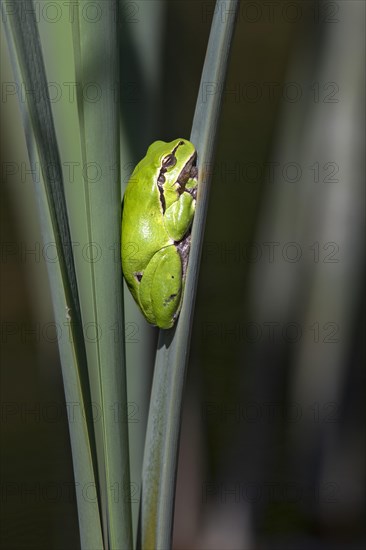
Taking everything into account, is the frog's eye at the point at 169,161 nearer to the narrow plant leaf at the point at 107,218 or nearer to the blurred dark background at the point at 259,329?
the narrow plant leaf at the point at 107,218

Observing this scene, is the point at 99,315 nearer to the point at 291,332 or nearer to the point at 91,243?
the point at 91,243

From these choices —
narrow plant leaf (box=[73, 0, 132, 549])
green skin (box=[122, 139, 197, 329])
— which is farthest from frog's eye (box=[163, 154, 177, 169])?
narrow plant leaf (box=[73, 0, 132, 549])

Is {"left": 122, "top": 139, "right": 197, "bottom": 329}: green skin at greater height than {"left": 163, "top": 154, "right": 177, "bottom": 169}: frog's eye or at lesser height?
lesser

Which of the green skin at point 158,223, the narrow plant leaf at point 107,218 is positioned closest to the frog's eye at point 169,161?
the green skin at point 158,223

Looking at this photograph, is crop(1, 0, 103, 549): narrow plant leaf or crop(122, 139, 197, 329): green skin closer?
crop(1, 0, 103, 549): narrow plant leaf

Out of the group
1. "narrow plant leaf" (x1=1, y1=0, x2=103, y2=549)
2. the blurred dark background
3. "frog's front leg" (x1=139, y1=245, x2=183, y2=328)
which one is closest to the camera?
"narrow plant leaf" (x1=1, y1=0, x2=103, y2=549)

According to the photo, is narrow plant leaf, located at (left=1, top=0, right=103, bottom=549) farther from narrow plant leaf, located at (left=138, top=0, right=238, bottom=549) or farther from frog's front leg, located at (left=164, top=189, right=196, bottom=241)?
frog's front leg, located at (left=164, top=189, right=196, bottom=241)

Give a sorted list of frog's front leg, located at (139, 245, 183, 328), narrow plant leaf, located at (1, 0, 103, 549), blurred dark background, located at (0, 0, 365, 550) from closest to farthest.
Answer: narrow plant leaf, located at (1, 0, 103, 549) → frog's front leg, located at (139, 245, 183, 328) → blurred dark background, located at (0, 0, 365, 550)

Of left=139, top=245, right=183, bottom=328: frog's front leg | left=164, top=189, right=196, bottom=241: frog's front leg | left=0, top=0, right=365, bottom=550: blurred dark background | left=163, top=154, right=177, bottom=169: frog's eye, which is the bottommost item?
left=0, top=0, right=365, bottom=550: blurred dark background
